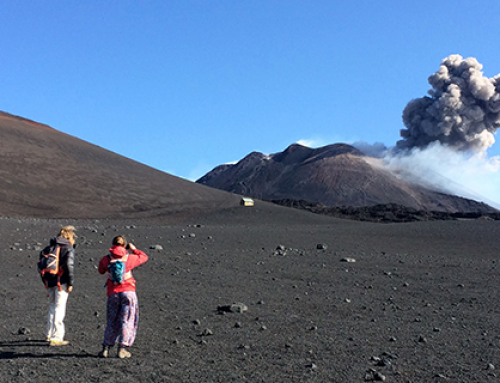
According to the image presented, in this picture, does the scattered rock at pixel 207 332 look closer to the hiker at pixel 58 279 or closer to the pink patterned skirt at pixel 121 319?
the pink patterned skirt at pixel 121 319

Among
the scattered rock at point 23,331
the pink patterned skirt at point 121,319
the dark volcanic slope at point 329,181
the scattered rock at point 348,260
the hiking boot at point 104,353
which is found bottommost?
the scattered rock at point 23,331

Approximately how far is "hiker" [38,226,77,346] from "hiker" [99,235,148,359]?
0.48 metres

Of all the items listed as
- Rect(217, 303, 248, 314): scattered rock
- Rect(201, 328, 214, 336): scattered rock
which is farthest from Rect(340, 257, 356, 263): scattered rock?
Rect(201, 328, 214, 336): scattered rock

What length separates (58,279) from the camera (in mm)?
5398

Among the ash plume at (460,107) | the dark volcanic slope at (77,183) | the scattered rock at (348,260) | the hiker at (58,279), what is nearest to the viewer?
the hiker at (58,279)

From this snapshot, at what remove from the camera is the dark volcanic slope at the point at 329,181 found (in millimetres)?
80312

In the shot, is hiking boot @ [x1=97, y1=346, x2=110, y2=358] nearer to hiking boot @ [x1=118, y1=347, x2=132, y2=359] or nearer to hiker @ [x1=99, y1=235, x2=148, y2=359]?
hiker @ [x1=99, y1=235, x2=148, y2=359]

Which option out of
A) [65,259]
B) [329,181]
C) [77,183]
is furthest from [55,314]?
[329,181]

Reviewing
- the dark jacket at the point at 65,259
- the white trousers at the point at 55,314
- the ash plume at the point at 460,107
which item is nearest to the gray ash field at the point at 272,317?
the white trousers at the point at 55,314

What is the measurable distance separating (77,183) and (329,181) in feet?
204

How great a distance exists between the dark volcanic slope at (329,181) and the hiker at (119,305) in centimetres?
7381

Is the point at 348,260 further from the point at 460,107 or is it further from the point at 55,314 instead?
the point at 460,107

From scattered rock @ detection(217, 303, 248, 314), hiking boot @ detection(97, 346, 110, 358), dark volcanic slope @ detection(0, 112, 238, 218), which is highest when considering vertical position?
dark volcanic slope @ detection(0, 112, 238, 218)

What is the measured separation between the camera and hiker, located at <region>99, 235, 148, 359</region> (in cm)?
502
